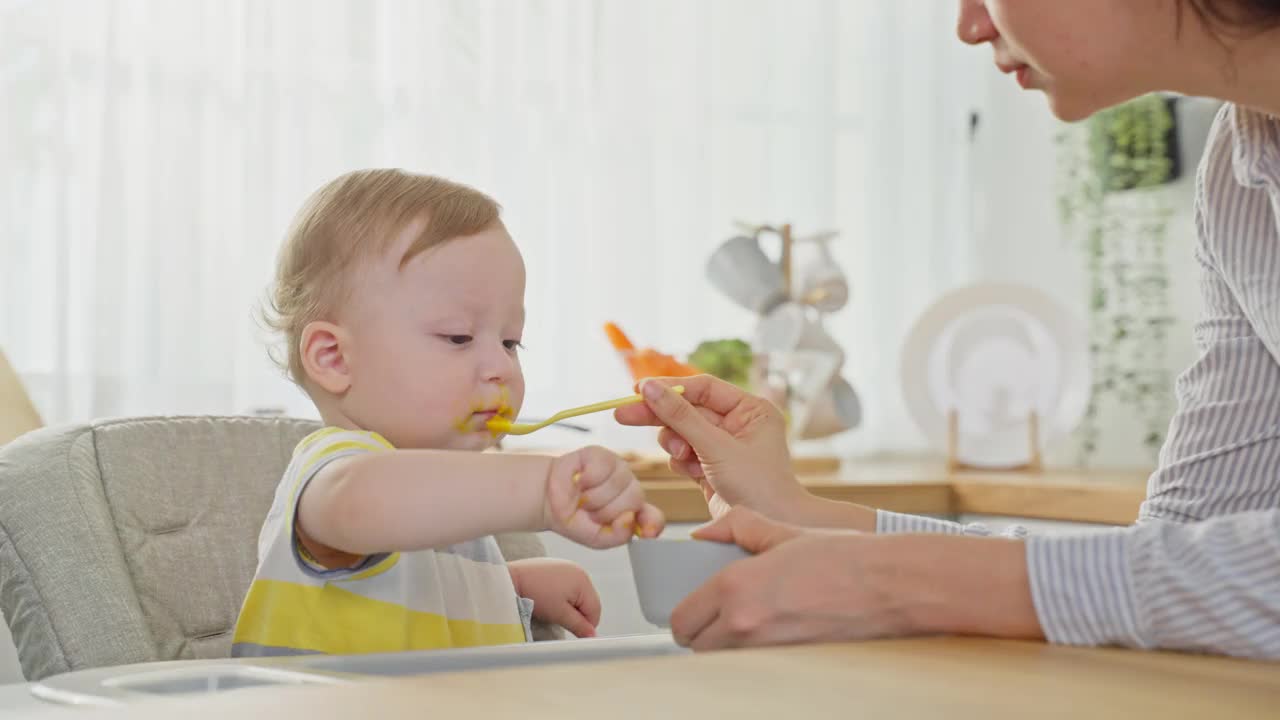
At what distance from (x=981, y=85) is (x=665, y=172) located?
3.27 feet

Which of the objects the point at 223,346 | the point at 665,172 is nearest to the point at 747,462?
the point at 223,346

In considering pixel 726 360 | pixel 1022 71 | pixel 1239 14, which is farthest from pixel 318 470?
pixel 726 360

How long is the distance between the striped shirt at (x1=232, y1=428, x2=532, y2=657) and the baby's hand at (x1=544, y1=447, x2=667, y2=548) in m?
0.20

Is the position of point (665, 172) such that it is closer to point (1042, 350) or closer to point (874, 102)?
point (874, 102)

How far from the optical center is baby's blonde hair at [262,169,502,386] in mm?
1155

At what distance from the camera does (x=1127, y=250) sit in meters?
3.19

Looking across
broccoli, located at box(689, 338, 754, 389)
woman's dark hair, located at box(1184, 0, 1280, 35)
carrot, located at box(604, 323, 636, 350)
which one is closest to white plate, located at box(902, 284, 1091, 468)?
broccoli, located at box(689, 338, 754, 389)

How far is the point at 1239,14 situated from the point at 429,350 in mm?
702

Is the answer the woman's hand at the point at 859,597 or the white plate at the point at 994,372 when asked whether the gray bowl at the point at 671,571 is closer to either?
the woman's hand at the point at 859,597

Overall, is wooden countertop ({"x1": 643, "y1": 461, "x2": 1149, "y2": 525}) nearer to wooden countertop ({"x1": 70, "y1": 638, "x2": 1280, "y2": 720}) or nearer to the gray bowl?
the gray bowl

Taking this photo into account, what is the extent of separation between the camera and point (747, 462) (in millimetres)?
1261

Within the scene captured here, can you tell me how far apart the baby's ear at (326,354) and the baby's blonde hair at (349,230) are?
A: 2 cm

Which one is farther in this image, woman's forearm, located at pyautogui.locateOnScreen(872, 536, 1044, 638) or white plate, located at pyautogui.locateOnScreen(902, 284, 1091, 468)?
white plate, located at pyautogui.locateOnScreen(902, 284, 1091, 468)

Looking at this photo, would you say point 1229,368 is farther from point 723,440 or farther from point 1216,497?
point 723,440
